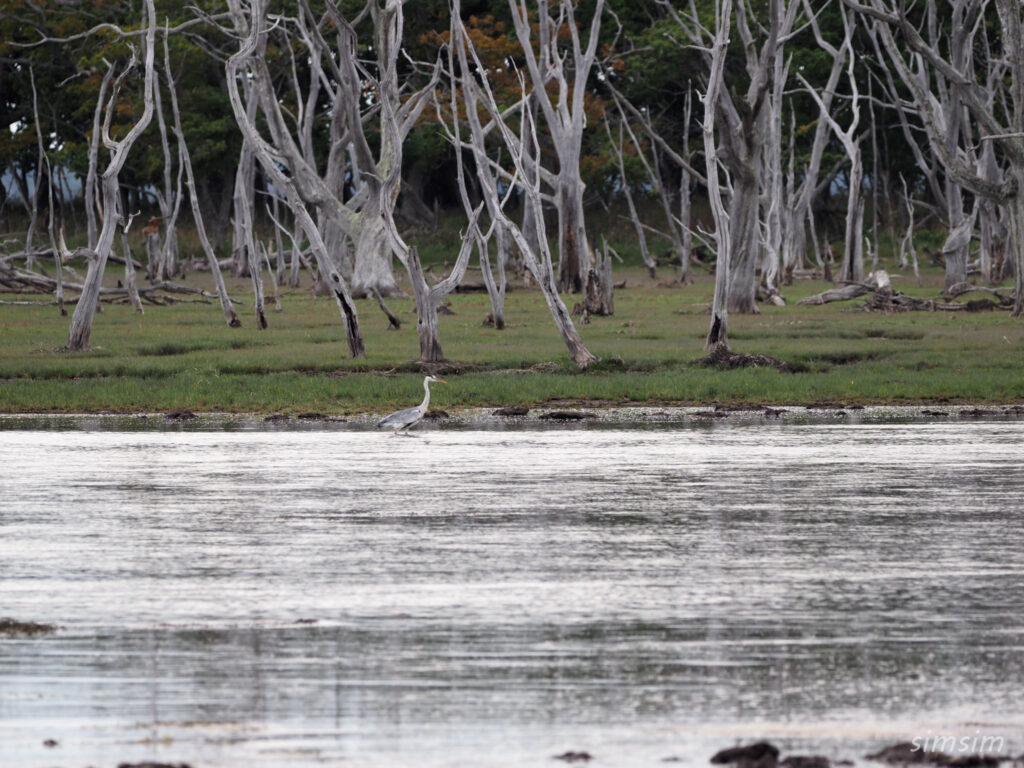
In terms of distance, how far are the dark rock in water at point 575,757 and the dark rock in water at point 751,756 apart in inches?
18.6

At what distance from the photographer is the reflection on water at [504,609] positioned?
6.71m

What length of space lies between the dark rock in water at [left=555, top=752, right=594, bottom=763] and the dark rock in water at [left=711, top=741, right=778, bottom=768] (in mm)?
473

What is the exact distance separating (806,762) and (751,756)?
21 cm

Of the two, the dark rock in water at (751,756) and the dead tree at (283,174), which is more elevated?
the dead tree at (283,174)

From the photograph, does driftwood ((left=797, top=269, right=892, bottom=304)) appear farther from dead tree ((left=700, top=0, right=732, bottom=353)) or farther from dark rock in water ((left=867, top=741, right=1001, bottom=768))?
dark rock in water ((left=867, top=741, right=1001, bottom=768))

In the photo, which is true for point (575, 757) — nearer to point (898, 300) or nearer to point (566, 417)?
point (566, 417)

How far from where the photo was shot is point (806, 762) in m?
6.20

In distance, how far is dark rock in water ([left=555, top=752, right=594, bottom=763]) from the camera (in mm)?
6242

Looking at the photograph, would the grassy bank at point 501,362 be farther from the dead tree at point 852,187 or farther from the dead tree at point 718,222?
the dead tree at point 852,187

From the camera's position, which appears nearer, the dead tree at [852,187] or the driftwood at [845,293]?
the driftwood at [845,293]

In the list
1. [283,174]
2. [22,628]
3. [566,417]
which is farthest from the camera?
[283,174]

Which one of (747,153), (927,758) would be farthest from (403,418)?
(747,153)

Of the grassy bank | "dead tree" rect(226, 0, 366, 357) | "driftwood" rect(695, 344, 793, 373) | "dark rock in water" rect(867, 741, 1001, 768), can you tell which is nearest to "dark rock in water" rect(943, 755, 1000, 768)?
"dark rock in water" rect(867, 741, 1001, 768)

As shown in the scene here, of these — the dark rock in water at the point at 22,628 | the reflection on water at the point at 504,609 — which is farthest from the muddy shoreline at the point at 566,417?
the dark rock in water at the point at 22,628
